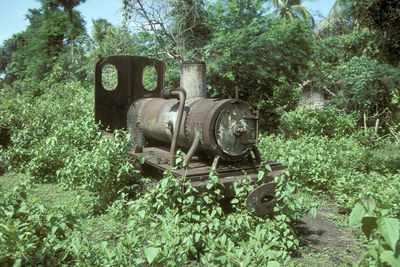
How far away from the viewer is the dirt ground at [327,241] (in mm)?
3311

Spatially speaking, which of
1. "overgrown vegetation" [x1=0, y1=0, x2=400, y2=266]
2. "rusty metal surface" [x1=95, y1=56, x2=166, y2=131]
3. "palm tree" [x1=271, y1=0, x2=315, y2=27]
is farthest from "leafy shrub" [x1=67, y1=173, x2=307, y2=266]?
"palm tree" [x1=271, y1=0, x2=315, y2=27]

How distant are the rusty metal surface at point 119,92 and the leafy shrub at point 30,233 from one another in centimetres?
359

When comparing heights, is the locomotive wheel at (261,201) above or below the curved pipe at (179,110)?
below

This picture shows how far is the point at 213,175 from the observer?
369 centimetres

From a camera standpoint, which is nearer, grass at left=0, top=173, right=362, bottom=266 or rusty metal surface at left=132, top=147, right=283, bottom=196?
grass at left=0, top=173, right=362, bottom=266

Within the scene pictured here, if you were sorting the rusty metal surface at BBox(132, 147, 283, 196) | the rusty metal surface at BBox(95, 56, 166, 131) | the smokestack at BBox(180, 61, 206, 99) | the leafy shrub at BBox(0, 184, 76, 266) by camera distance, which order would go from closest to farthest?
the leafy shrub at BBox(0, 184, 76, 266) → the rusty metal surface at BBox(132, 147, 283, 196) → the smokestack at BBox(180, 61, 206, 99) → the rusty metal surface at BBox(95, 56, 166, 131)

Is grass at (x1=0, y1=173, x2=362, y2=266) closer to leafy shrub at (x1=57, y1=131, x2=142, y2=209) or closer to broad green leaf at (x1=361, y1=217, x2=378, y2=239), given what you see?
leafy shrub at (x1=57, y1=131, x2=142, y2=209)

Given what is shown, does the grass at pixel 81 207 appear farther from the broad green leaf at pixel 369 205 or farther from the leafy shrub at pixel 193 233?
the broad green leaf at pixel 369 205

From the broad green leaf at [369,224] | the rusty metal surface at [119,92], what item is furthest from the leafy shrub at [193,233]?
the rusty metal surface at [119,92]

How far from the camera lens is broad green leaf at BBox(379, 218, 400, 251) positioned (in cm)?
149

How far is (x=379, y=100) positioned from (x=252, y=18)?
19.1ft

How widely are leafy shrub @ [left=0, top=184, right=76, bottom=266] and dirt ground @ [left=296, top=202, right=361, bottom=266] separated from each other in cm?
232

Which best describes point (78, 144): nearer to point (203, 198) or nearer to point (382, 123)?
point (203, 198)

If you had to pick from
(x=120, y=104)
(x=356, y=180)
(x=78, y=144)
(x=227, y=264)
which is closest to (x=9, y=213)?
(x=227, y=264)
